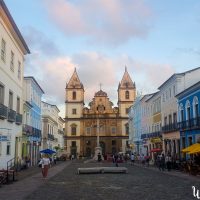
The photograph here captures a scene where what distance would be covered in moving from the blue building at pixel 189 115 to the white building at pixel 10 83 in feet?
50.5

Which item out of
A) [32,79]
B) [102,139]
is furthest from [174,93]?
[102,139]

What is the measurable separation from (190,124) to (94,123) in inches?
2593

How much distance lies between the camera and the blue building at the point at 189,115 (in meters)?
32.9

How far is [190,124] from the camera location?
111 feet

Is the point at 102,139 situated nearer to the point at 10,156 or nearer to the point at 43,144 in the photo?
the point at 43,144

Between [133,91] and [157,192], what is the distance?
3330 inches

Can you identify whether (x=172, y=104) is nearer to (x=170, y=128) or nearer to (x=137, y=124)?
(x=170, y=128)

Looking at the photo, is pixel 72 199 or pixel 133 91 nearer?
pixel 72 199

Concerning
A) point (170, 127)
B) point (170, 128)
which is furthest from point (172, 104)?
point (170, 128)

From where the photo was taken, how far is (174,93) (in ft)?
131

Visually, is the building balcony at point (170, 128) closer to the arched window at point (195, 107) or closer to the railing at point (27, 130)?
the arched window at point (195, 107)

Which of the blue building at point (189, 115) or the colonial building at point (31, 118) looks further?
the colonial building at point (31, 118)

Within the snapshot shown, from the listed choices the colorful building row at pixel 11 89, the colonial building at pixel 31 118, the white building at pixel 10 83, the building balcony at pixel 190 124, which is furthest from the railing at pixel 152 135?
the white building at pixel 10 83

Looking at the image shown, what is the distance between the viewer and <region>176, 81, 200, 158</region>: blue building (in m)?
32.9
